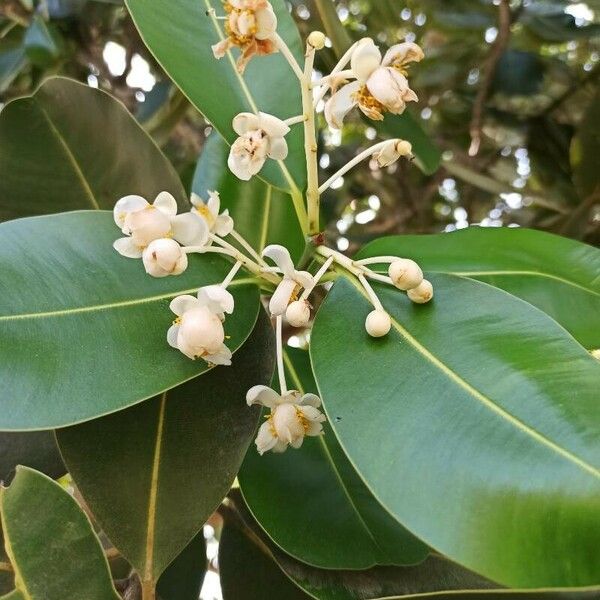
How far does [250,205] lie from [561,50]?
1553mm

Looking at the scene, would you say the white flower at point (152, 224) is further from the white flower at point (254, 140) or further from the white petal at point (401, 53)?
the white petal at point (401, 53)

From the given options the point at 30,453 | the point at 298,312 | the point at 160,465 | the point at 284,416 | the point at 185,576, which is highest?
the point at 298,312

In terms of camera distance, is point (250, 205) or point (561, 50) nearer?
point (250, 205)

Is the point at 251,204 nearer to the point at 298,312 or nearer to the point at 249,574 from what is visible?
the point at 298,312

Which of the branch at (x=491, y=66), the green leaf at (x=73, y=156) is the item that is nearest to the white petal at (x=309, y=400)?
the green leaf at (x=73, y=156)

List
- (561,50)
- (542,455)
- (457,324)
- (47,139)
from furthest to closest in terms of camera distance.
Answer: (561,50) → (47,139) → (457,324) → (542,455)

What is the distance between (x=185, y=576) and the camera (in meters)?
0.93

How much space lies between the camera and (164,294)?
0.64 m

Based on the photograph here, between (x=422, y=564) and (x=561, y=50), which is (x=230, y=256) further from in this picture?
(x=561, y=50)

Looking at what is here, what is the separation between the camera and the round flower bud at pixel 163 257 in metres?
0.55

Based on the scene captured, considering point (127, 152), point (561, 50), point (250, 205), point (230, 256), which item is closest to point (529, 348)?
point (230, 256)

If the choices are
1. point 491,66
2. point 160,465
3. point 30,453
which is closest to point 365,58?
point 160,465

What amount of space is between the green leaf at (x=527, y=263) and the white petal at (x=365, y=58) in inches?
7.1

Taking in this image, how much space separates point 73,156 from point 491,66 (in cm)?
94
